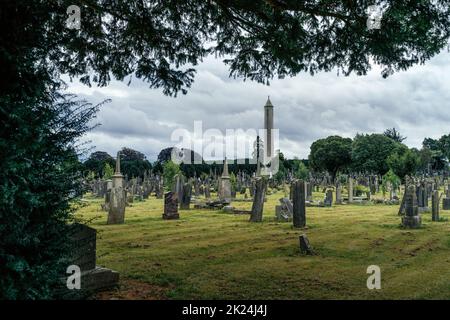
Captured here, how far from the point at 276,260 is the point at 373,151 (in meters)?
56.4

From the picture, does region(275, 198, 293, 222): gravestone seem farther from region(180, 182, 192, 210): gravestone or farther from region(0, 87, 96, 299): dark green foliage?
region(0, 87, 96, 299): dark green foliage

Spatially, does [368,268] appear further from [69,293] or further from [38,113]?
[38,113]

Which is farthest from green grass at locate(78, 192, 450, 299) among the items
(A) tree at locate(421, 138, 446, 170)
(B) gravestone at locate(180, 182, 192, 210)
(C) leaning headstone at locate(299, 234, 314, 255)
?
(A) tree at locate(421, 138, 446, 170)

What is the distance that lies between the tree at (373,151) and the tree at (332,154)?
4129mm

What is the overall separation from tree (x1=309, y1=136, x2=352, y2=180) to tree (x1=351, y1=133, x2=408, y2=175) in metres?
4.13

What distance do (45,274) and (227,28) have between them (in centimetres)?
689

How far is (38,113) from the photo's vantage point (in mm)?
3469

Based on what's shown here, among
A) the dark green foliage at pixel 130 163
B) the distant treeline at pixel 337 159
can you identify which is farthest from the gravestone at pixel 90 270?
Answer: the distant treeline at pixel 337 159

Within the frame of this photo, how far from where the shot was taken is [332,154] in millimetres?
67000

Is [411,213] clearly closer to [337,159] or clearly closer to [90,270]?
[90,270]

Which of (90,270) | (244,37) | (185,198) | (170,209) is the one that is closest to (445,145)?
(185,198)

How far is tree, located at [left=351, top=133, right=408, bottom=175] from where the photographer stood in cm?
5766

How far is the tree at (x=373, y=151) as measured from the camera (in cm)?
5766
